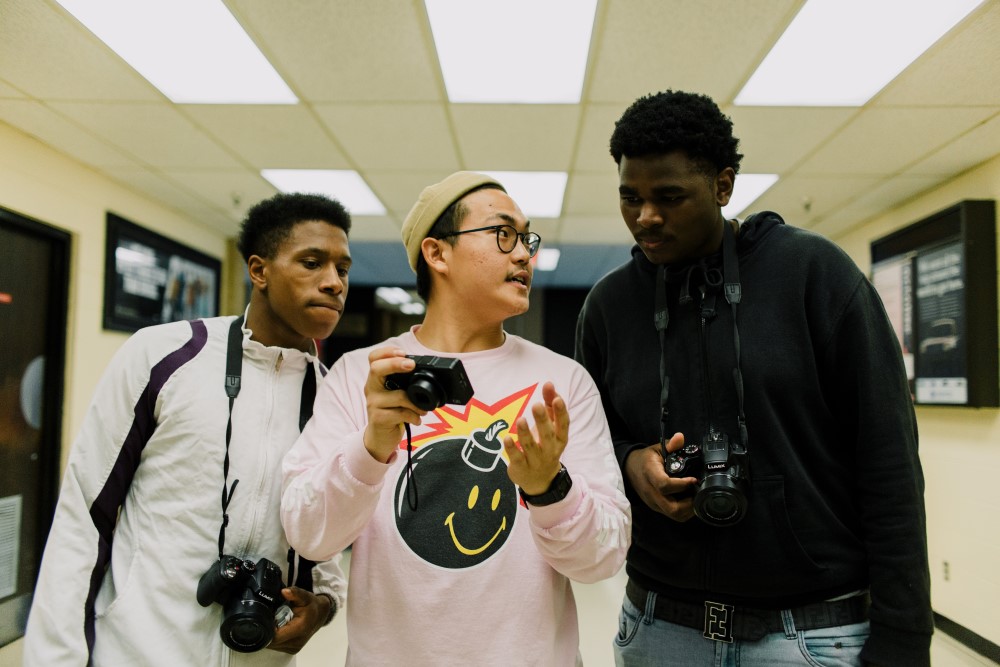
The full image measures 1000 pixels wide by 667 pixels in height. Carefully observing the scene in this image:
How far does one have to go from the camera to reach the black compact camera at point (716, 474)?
39.9 inches

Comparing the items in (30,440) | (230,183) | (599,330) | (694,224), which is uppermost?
(230,183)

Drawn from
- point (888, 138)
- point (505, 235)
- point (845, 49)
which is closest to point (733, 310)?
point (505, 235)

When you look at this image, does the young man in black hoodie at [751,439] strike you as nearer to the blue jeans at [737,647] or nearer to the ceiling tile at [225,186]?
the blue jeans at [737,647]

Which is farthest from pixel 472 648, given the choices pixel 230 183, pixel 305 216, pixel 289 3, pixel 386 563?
pixel 230 183

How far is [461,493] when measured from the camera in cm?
103

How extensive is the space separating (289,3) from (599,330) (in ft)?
6.21

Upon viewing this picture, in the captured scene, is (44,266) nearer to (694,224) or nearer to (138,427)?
(138,427)

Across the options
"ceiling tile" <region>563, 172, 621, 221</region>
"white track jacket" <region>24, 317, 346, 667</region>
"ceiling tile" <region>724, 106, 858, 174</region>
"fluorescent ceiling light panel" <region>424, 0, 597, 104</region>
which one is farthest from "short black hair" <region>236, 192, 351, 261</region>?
"ceiling tile" <region>563, 172, 621, 221</region>

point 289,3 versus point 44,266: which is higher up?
point 289,3

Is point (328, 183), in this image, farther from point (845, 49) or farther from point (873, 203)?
point (873, 203)

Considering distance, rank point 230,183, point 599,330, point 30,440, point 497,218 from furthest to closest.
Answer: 1. point 230,183
2. point 30,440
3. point 599,330
4. point 497,218

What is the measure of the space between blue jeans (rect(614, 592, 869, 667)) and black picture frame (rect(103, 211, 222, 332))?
4.31 meters

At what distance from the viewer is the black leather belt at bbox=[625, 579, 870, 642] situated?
107 centimetres

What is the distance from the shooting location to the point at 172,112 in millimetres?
3277
